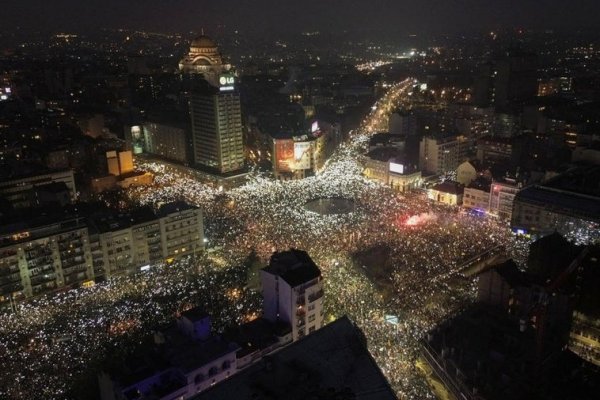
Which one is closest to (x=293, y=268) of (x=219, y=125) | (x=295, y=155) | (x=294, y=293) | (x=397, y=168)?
(x=294, y=293)

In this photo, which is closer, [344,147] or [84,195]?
[84,195]

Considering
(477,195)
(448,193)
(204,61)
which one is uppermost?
(204,61)

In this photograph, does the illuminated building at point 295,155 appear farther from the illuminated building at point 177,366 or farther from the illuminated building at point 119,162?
the illuminated building at point 177,366

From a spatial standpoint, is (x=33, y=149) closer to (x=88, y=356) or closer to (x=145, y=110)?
(x=145, y=110)

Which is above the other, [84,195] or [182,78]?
[182,78]

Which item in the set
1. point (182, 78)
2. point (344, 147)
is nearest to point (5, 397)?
point (344, 147)

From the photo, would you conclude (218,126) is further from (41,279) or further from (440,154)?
(41,279)

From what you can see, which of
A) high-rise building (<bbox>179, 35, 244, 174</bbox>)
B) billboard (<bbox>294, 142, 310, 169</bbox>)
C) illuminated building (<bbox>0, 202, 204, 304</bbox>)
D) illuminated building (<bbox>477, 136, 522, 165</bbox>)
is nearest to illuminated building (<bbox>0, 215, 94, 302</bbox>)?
illuminated building (<bbox>0, 202, 204, 304</bbox>)
